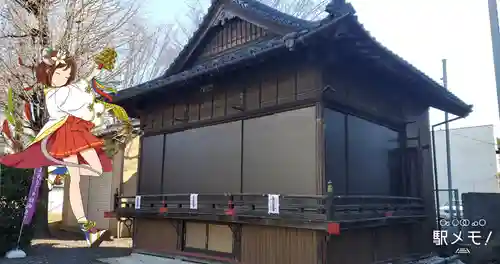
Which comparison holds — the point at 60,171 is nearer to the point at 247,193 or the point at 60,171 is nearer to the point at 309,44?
the point at 247,193

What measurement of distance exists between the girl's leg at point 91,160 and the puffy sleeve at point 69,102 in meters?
0.59

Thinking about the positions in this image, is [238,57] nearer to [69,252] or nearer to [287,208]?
[287,208]

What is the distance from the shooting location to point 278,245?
728 cm

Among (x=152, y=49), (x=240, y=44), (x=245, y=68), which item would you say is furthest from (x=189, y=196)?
(x=152, y=49)

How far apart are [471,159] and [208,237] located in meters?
24.4

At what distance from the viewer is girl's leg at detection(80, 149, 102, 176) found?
6.89m

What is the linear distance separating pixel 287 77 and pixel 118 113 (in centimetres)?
332

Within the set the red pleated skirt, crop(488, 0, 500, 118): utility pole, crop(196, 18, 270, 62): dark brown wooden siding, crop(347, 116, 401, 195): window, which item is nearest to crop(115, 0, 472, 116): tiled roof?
crop(196, 18, 270, 62): dark brown wooden siding

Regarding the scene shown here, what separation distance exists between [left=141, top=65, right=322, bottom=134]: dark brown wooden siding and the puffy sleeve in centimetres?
289

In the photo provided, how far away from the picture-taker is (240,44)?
380 inches

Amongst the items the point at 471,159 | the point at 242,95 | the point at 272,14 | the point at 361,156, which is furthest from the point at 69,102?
the point at 471,159

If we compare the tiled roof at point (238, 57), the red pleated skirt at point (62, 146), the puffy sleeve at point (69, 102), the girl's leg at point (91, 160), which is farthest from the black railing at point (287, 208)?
the puffy sleeve at point (69, 102)

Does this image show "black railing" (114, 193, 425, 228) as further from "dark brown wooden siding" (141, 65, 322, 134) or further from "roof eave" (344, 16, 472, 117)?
"roof eave" (344, 16, 472, 117)

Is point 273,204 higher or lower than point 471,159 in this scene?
lower
